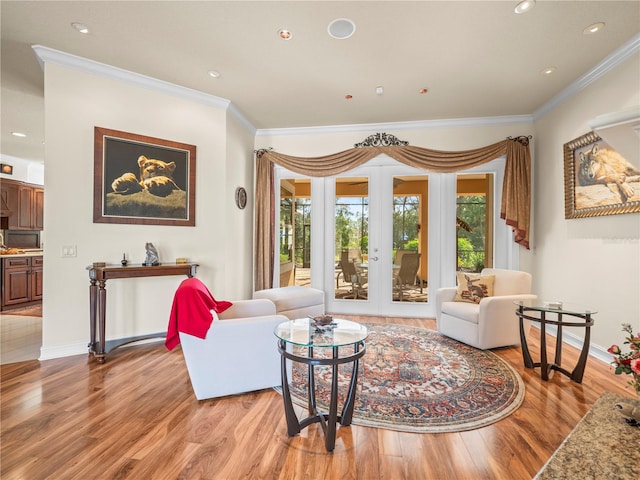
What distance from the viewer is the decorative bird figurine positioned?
874 mm

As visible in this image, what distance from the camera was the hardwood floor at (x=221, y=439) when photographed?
5.32ft

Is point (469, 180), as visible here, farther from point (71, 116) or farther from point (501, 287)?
point (71, 116)

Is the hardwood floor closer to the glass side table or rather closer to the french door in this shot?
the glass side table

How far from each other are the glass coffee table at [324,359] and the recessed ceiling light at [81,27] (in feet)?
10.1

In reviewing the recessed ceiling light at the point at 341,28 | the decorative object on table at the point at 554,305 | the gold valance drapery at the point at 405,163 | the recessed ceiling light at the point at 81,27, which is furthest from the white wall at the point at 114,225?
the decorative object on table at the point at 554,305

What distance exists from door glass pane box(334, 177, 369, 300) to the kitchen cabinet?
4967mm

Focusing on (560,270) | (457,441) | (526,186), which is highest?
(526,186)

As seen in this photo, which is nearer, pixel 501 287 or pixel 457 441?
pixel 457 441

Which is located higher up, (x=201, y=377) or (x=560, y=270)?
(x=560, y=270)

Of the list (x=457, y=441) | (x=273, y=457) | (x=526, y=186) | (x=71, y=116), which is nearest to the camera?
(x=273, y=457)

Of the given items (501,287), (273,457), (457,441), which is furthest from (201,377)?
(501,287)

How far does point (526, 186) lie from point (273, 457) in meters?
4.47

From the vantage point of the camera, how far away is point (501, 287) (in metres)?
3.66

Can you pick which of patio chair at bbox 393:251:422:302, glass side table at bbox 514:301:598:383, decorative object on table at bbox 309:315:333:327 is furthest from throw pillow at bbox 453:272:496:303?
decorative object on table at bbox 309:315:333:327
